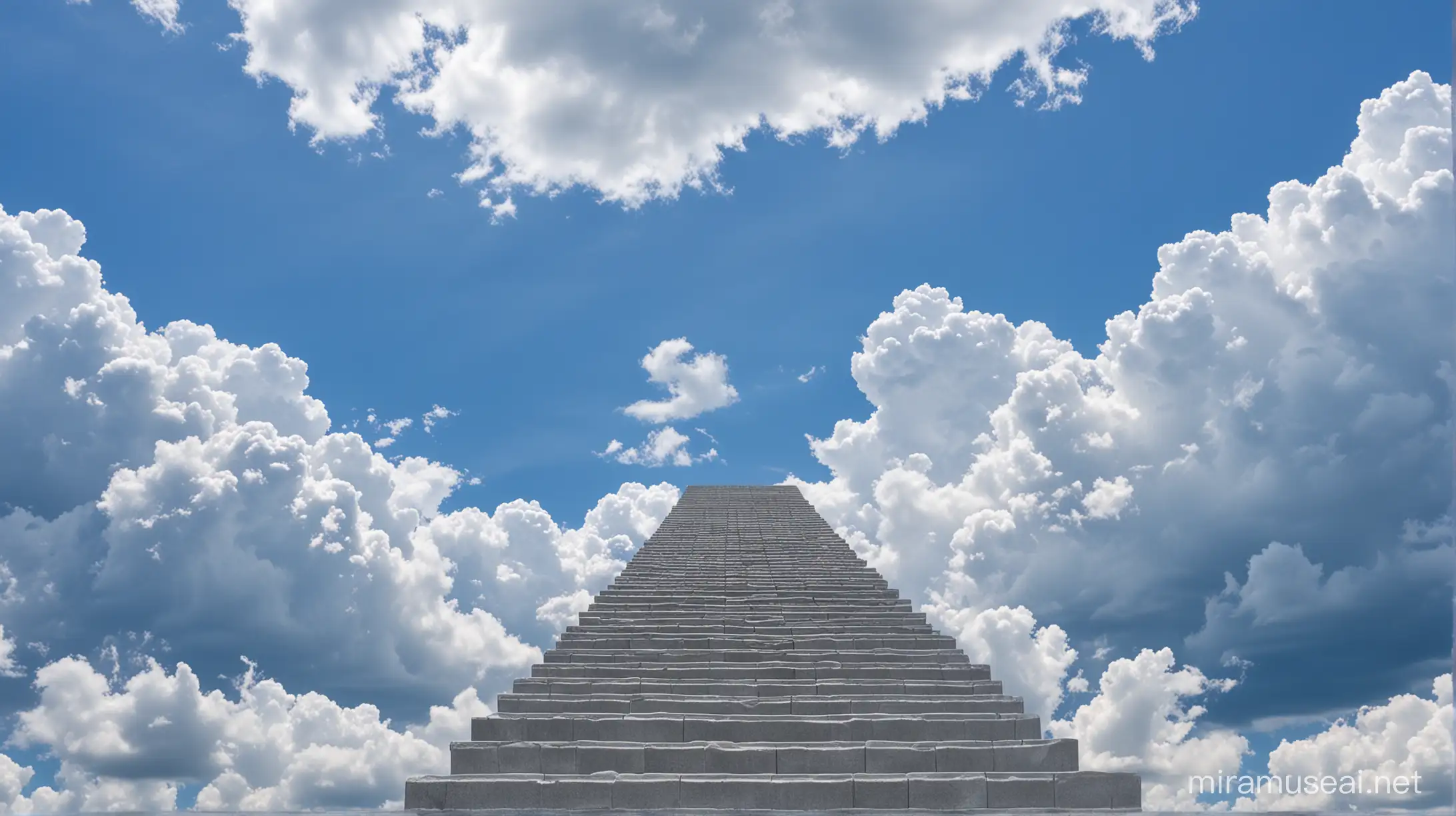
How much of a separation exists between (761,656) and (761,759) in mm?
3037

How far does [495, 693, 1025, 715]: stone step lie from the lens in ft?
34.1

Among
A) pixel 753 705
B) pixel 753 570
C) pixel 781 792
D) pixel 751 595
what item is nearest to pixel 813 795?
pixel 781 792

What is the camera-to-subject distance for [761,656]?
40.0ft

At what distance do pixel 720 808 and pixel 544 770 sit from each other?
1681 millimetres

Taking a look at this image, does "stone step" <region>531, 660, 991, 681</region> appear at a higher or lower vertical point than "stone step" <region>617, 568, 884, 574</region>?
lower

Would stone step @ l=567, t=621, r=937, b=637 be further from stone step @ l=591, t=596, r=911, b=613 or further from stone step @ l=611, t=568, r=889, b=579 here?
stone step @ l=611, t=568, r=889, b=579

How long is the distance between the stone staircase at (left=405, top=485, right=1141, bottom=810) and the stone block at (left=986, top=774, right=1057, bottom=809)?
0.04 feet

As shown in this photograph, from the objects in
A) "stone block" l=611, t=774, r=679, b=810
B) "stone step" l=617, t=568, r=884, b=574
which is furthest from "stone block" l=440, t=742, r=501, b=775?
"stone step" l=617, t=568, r=884, b=574

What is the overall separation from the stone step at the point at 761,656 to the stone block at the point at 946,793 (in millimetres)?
3340

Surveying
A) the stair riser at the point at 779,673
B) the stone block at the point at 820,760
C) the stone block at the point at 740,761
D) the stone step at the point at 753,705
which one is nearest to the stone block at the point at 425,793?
the stone step at the point at 753,705

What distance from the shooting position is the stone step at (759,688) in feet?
35.9

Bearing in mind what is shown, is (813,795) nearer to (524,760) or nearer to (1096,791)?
(1096,791)

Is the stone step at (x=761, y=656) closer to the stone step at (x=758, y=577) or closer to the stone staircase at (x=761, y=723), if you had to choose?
the stone staircase at (x=761, y=723)

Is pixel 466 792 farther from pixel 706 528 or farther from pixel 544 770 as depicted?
pixel 706 528
